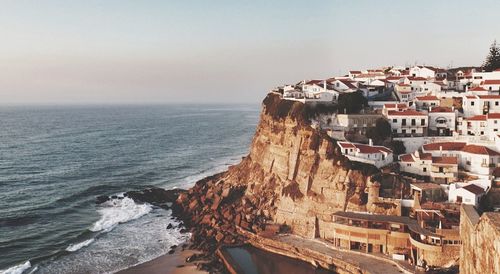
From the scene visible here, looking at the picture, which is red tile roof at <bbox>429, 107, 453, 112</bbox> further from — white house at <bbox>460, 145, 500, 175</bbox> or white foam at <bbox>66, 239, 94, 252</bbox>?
white foam at <bbox>66, 239, 94, 252</bbox>

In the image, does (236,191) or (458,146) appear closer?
(458,146)

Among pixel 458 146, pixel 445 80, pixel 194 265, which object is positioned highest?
pixel 445 80

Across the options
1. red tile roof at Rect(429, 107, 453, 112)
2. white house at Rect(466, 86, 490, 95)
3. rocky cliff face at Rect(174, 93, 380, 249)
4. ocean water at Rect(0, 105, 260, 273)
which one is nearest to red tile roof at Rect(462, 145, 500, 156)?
red tile roof at Rect(429, 107, 453, 112)

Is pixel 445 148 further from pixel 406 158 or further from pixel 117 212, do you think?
pixel 117 212

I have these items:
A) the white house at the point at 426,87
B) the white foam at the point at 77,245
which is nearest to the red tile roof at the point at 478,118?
the white house at the point at 426,87

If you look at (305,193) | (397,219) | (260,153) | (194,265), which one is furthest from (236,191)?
(397,219)

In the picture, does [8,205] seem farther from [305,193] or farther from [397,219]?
[397,219]
